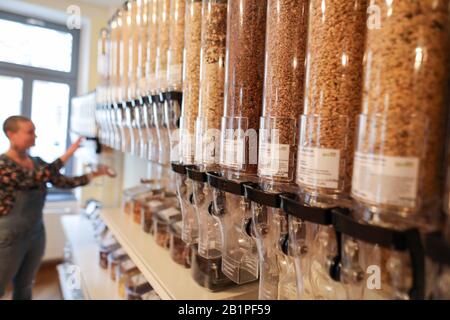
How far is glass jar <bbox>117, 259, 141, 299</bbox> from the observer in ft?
4.67

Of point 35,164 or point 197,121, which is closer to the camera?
point 197,121

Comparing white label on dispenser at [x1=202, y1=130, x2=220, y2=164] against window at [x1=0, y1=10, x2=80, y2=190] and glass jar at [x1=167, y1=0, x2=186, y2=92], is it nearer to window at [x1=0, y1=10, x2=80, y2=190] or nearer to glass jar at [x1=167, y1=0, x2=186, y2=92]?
glass jar at [x1=167, y1=0, x2=186, y2=92]

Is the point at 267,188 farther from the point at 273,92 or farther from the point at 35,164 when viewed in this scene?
the point at 35,164

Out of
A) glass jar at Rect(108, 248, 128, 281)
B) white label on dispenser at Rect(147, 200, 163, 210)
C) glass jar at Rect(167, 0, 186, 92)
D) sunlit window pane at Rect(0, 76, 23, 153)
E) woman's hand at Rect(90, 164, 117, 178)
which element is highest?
glass jar at Rect(167, 0, 186, 92)

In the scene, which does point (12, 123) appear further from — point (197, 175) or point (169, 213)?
point (197, 175)

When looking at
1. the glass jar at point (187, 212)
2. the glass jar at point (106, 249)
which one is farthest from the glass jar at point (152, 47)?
the glass jar at point (106, 249)

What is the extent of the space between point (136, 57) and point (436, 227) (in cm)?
125

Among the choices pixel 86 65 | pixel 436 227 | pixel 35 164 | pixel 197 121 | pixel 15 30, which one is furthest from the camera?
pixel 86 65

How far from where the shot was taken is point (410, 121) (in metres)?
0.33

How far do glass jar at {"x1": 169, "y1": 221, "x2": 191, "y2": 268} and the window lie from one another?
0.66 metres

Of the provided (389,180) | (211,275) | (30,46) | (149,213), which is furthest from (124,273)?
(389,180)

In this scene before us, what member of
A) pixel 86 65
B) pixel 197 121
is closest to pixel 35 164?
pixel 86 65

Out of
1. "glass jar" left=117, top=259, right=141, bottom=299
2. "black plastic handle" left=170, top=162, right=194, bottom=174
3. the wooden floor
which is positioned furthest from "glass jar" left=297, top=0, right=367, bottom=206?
the wooden floor

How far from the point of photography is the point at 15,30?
3.29ft
